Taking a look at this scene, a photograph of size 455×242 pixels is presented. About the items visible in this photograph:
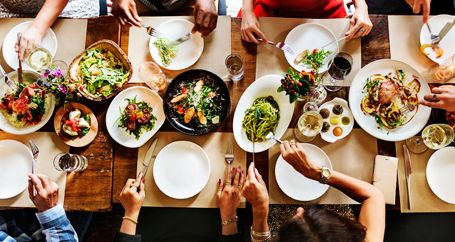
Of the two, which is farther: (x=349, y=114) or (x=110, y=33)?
(x=110, y=33)

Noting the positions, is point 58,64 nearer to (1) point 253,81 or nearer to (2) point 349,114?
(1) point 253,81

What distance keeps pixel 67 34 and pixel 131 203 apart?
983mm

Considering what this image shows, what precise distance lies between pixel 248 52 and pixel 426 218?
140cm

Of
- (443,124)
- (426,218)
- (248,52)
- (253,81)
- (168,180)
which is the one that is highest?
(248,52)

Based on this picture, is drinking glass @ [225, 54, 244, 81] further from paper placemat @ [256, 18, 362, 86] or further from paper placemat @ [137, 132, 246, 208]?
paper placemat @ [137, 132, 246, 208]

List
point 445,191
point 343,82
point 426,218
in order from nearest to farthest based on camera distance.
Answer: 1. point 445,191
2. point 343,82
3. point 426,218

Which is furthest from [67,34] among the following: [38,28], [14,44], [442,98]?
[442,98]

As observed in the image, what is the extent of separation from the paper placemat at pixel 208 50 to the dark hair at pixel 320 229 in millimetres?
835

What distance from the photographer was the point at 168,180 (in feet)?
5.72

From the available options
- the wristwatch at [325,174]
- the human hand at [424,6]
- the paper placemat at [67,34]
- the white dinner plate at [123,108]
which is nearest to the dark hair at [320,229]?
the wristwatch at [325,174]

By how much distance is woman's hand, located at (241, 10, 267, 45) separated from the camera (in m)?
1.81

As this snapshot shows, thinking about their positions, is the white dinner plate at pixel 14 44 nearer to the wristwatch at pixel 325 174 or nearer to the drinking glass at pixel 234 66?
the drinking glass at pixel 234 66

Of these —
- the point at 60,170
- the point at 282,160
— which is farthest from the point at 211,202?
the point at 60,170

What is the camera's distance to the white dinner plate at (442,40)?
1.80 meters
